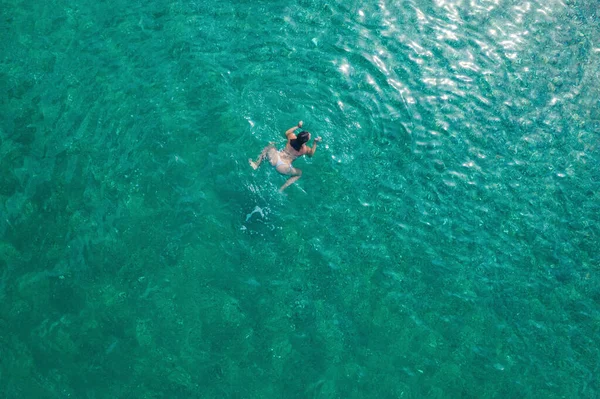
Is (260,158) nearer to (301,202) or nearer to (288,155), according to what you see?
(288,155)

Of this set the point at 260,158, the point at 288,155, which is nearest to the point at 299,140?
the point at 288,155

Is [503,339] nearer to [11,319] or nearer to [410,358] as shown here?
[410,358]

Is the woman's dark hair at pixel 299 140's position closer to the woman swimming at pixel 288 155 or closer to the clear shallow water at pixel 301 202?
the woman swimming at pixel 288 155

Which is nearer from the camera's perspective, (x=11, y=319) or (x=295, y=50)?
(x=11, y=319)

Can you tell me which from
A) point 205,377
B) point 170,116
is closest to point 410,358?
point 205,377

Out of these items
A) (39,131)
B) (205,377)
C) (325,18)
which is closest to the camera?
(205,377)

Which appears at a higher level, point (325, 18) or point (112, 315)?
point (325, 18)

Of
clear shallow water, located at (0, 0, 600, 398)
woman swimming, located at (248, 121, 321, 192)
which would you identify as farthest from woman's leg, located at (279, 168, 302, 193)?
clear shallow water, located at (0, 0, 600, 398)

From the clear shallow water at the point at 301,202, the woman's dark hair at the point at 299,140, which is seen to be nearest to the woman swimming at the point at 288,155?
the woman's dark hair at the point at 299,140

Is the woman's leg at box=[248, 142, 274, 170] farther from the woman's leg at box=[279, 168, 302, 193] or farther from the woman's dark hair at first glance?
the woman's dark hair
